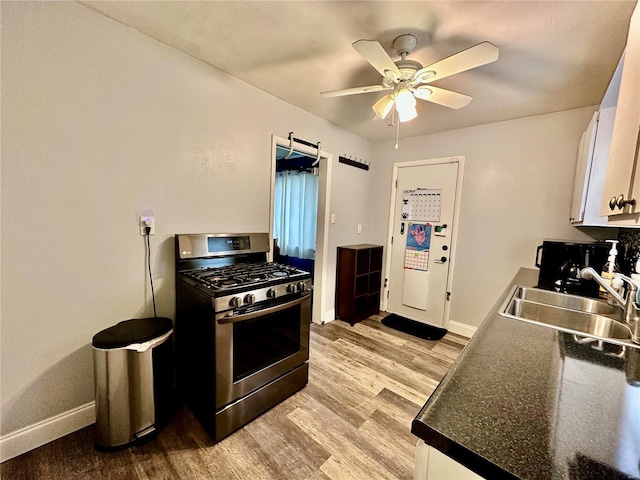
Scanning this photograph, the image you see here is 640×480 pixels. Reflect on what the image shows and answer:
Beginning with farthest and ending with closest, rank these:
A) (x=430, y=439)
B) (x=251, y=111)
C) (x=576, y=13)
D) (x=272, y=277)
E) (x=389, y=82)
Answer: (x=251, y=111)
(x=272, y=277)
(x=389, y=82)
(x=576, y=13)
(x=430, y=439)

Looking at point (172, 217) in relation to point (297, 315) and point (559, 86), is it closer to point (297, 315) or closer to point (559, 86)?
point (297, 315)

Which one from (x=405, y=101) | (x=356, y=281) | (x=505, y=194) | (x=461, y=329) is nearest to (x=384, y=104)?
(x=405, y=101)

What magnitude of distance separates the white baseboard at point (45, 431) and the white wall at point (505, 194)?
11.3ft

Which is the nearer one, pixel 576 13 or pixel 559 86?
pixel 576 13

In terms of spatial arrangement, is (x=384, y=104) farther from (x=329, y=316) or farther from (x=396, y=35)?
(x=329, y=316)

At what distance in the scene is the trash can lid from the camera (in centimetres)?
142

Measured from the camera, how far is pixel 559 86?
6.61 feet

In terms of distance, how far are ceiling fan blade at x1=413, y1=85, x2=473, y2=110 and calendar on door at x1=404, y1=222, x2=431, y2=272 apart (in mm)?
1716

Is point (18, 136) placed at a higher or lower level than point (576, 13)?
lower

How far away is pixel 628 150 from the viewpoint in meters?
0.93

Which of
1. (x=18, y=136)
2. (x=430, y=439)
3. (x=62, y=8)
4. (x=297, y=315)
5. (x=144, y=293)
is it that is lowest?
(x=297, y=315)

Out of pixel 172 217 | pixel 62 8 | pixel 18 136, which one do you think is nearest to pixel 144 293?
pixel 172 217

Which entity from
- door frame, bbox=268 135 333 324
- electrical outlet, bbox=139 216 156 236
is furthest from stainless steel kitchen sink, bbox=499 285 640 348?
electrical outlet, bbox=139 216 156 236

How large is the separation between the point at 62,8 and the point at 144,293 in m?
1.67
